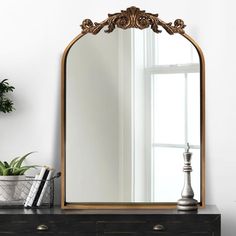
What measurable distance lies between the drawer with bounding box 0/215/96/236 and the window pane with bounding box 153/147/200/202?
468mm

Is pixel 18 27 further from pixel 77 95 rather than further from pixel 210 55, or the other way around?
pixel 210 55

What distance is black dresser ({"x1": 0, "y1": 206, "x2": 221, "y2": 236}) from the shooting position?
3160 millimetres

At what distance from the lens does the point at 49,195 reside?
3.49 m

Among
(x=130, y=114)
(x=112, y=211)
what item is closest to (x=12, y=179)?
(x=112, y=211)

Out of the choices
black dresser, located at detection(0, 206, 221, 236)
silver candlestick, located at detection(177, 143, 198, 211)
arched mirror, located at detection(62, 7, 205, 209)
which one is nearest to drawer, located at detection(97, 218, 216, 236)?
black dresser, located at detection(0, 206, 221, 236)

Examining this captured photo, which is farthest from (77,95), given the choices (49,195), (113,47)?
(49,195)

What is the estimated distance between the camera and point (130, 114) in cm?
352

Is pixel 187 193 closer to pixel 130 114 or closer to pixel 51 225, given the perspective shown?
pixel 130 114

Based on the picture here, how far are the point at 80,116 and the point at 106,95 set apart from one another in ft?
0.60

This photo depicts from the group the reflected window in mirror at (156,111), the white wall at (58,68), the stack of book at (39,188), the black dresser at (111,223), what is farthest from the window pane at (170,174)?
the stack of book at (39,188)

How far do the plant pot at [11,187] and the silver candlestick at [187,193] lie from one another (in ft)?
2.87

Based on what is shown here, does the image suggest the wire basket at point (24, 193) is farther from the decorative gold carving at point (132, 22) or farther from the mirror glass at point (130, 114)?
the decorative gold carving at point (132, 22)

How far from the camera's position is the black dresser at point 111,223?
3.16 m

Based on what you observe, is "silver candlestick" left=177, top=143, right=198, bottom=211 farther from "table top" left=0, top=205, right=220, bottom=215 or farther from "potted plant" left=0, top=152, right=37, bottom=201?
"potted plant" left=0, top=152, right=37, bottom=201
